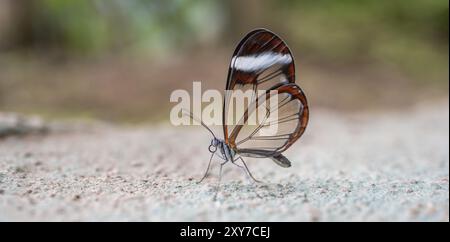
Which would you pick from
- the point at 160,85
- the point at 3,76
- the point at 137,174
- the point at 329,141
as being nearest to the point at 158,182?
the point at 137,174

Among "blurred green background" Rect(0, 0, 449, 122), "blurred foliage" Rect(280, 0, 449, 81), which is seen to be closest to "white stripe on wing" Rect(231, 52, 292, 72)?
"blurred green background" Rect(0, 0, 449, 122)

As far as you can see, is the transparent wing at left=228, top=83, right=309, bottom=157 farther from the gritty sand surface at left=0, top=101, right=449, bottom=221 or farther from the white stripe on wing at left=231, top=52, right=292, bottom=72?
the gritty sand surface at left=0, top=101, right=449, bottom=221

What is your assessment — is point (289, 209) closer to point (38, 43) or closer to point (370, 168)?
point (370, 168)

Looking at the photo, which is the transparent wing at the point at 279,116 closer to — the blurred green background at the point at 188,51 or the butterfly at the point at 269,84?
the butterfly at the point at 269,84

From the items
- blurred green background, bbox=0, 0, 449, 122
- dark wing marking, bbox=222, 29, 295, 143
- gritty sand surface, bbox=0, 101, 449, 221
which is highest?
blurred green background, bbox=0, 0, 449, 122

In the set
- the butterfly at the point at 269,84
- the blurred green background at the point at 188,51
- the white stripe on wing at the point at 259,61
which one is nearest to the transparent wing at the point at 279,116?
the butterfly at the point at 269,84

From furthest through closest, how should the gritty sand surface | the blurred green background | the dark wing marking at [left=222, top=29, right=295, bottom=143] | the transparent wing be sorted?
the blurred green background
the transparent wing
the dark wing marking at [left=222, top=29, right=295, bottom=143]
the gritty sand surface
